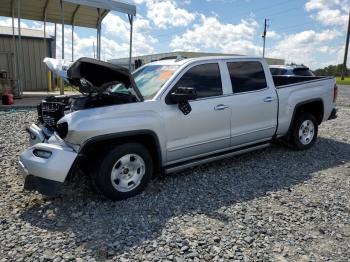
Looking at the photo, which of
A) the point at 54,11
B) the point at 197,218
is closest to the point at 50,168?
the point at 197,218

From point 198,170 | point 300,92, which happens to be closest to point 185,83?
point 198,170

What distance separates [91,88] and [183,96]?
125 cm

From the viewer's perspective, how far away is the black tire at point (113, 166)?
4191 millimetres

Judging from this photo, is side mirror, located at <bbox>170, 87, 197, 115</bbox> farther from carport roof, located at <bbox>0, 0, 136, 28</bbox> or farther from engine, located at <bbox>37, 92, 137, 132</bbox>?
carport roof, located at <bbox>0, 0, 136, 28</bbox>

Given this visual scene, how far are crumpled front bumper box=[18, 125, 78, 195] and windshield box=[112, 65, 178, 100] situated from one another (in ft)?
4.45

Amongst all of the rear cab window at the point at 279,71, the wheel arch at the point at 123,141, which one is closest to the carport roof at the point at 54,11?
the rear cab window at the point at 279,71

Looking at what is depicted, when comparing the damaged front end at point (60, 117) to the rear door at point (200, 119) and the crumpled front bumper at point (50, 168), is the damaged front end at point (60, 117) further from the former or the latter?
the rear door at point (200, 119)

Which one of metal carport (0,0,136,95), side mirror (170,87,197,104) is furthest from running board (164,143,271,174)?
metal carport (0,0,136,95)

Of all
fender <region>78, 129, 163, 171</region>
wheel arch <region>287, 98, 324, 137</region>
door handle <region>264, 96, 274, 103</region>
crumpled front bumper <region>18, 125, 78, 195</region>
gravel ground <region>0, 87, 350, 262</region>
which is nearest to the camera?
gravel ground <region>0, 87, 350, 262</region>

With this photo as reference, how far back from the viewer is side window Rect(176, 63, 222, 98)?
501 cm

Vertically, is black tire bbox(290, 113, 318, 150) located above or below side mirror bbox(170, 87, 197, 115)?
below

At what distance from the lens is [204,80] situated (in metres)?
5.19

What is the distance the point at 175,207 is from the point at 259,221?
1014 mm

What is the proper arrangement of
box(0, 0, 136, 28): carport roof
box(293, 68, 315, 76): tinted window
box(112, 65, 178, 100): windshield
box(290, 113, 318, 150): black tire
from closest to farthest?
1. box(112, 65, 178, 100): windshield
2. box(290, 113, 318, 150): black tire
3. box(293, 68, 315, 76): tinted window
4. box(0, 0, 136, 28): carport roof
